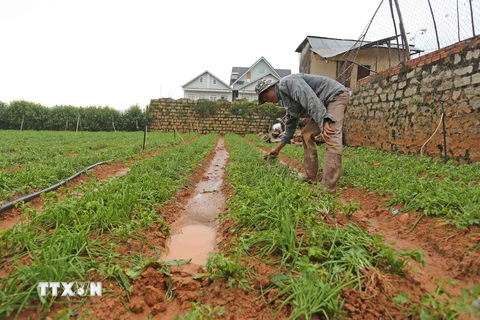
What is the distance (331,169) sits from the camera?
11.7 ft

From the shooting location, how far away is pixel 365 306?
132 centimetres

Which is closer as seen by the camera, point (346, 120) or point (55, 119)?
point (346, 120)

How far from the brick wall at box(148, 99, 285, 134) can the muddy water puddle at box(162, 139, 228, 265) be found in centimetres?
1729

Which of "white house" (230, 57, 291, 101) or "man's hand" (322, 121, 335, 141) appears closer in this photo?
"man's hand" (322, 121, 335, 141)

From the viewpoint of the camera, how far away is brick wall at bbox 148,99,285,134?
2138cm

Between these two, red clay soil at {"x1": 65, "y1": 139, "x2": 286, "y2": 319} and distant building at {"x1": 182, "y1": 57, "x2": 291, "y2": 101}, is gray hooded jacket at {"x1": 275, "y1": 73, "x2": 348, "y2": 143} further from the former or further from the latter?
distant building at {"x1": 182, "y1": 57, "x2": 291, "y2": 101}

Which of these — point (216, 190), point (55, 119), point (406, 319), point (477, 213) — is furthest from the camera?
point (55, 119)

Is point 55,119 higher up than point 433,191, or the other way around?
point 55,119

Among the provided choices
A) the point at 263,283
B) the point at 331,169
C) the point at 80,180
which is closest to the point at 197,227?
the point at 263,283

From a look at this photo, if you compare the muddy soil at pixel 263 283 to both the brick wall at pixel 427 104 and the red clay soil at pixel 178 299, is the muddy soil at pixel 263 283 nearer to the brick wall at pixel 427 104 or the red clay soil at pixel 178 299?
the red clay soil at pixel 178 299

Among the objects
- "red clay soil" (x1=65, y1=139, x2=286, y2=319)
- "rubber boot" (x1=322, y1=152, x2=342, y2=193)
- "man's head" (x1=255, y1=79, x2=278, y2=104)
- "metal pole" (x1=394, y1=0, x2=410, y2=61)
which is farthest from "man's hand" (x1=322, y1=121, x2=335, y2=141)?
"metal pole" (x1=394, y1=0, x2=410, y2=61)

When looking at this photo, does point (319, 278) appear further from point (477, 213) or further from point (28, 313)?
point (477, 213)

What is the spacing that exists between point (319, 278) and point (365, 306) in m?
0.24

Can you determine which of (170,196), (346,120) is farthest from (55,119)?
Answer: (170,196)
